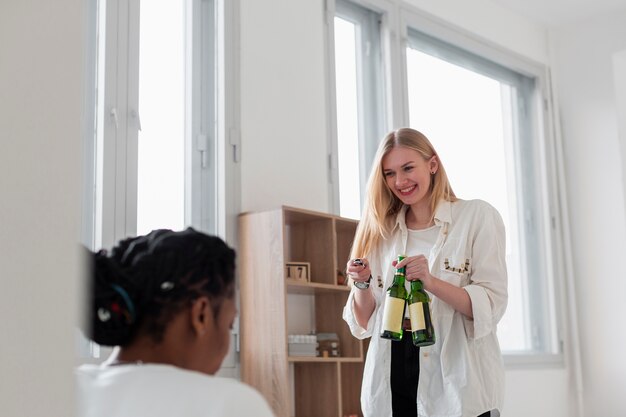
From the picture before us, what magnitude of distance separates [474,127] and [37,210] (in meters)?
4.52

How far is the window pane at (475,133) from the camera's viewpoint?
15.2 feet

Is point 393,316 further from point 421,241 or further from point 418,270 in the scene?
point 421,241

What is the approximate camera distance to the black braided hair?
886 mm

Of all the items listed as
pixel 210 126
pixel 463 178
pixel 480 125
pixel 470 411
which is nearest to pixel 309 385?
pixel 210 126

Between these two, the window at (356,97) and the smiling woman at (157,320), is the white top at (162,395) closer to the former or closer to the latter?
the smiling woman at (157,320)

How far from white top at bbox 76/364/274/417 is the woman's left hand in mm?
1187

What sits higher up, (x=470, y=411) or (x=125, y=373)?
(x=125, y=373)

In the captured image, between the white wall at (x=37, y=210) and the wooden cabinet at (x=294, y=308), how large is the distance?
93.1 inches

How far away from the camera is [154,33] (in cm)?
322

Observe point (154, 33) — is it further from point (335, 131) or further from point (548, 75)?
point (548, 75)

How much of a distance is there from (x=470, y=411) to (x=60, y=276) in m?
1.55

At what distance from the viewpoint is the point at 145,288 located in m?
0.89

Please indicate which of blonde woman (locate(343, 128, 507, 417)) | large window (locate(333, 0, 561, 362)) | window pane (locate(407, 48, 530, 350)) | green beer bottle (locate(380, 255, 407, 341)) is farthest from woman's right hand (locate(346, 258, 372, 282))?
window pane (locate(407, 48, 530, 350))

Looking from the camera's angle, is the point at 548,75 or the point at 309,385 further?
the point at 548,75
